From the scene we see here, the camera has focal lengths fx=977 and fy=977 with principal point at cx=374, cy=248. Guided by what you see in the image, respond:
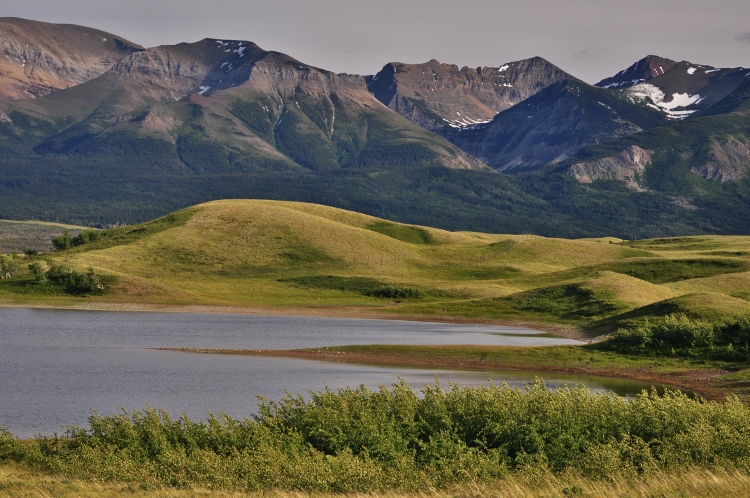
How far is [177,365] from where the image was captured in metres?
90.2

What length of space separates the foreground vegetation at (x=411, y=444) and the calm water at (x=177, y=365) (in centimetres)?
1262

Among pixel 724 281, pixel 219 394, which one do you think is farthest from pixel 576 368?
pixel 724 281

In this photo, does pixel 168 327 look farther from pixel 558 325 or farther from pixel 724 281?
pixel 724 281

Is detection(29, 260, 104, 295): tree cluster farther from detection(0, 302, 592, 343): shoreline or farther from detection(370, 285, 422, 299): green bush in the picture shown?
detection(370, 285, 422, 299): green bush

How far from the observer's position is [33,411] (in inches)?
2478

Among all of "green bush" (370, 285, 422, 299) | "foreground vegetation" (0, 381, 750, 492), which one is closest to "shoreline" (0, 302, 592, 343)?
"green bush" (370, 285, 422, 299)

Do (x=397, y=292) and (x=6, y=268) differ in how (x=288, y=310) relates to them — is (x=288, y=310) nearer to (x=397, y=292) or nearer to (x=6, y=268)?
(x=397, y=292)

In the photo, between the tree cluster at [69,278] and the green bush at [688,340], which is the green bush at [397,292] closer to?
the tree cluster at [69,278]

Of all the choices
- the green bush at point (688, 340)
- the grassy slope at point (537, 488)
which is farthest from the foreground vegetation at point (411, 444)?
the green bush at point (688, 340)

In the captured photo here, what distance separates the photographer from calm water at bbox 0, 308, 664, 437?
66375 mm

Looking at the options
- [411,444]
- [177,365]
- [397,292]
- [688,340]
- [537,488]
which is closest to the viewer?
[537,488]

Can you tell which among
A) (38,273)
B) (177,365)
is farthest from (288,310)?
(177,365)

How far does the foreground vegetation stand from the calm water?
12619 millimetres

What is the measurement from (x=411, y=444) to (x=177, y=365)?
1914 inches
